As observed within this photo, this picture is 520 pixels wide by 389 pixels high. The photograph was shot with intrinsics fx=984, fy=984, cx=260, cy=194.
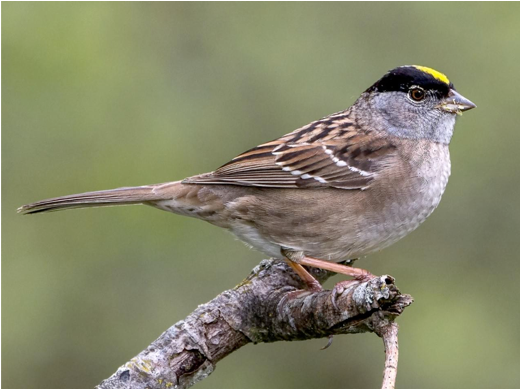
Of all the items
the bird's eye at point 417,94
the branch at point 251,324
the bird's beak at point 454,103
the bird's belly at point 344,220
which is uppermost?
the bird's eye at point 417,94

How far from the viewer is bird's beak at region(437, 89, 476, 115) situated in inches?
219

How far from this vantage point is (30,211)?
17.4 feet

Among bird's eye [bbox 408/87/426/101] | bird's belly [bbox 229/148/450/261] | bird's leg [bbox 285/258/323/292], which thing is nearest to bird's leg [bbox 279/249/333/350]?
bird's leg [bbox 285/258/323/292]

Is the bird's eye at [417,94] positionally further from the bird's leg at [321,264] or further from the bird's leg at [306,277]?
the bird's leg at [306,277]

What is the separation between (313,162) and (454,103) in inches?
34.2

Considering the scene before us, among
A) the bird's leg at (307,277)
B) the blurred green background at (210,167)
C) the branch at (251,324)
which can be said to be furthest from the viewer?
the blurred green background at (210,167)

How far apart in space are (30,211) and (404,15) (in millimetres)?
3726

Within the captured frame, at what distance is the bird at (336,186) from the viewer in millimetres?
5277

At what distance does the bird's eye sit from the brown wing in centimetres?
32

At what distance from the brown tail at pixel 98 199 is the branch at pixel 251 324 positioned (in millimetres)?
819

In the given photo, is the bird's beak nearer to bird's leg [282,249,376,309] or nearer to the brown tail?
bird's leg [282,249,376,309]

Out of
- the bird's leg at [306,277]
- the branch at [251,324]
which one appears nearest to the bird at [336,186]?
the bird's leg at [306,277]

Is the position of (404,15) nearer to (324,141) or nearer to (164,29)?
(164,29)

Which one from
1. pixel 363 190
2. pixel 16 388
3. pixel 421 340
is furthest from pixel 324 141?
pixel 16 388
